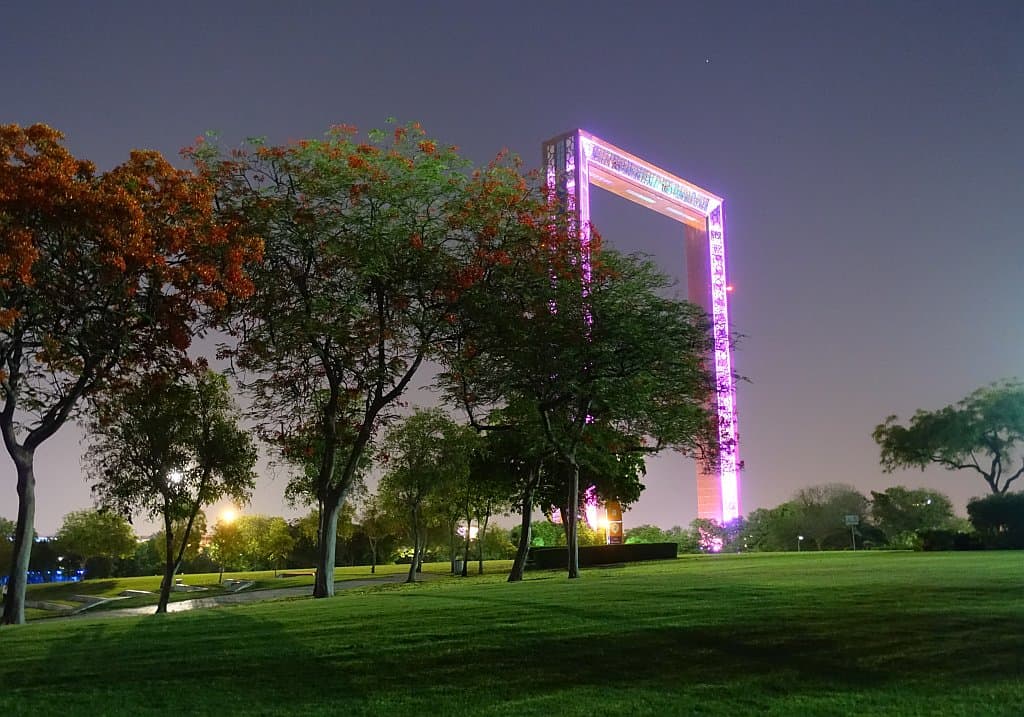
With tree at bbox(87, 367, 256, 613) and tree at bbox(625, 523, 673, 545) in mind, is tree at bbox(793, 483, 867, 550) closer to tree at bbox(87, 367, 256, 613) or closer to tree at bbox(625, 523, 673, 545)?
tree at bbox(625, 523, 673, 545)

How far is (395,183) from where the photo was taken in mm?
21734

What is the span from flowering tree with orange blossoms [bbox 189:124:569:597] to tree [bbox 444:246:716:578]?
0.98 m

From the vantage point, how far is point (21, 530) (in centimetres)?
1811

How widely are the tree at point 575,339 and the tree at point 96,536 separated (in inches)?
1352

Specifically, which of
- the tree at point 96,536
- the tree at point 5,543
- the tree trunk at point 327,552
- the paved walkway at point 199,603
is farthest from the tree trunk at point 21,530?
the tree at point 5,543

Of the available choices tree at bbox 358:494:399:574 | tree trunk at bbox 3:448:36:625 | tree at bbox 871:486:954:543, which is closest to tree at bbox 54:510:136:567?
tree at bbox 358:494:399:574

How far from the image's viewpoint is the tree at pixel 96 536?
50.9 m

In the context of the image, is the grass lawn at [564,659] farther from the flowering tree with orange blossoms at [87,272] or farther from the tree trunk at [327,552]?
the tree trunk at [327,552]

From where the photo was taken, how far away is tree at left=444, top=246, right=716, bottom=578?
23328 mm

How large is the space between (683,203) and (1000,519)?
36208mm

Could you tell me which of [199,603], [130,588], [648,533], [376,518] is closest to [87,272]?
[199,603]

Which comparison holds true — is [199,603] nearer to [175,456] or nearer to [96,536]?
[175,456]

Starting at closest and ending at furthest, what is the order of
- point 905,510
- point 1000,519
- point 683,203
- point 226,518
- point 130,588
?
1. point 1000,519
2. point 130,588
3. point 226,518
4. point 683,203
5. point 905,510

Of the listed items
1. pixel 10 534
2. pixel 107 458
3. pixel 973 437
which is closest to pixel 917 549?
pixel 973 437
